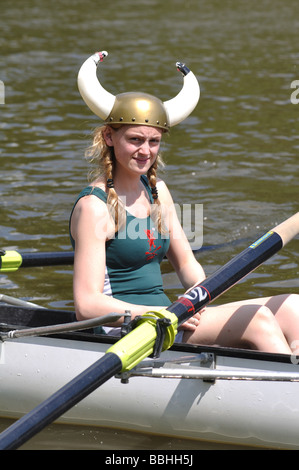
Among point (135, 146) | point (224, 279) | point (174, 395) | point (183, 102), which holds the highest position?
point (183, 102)

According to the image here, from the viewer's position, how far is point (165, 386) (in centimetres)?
432

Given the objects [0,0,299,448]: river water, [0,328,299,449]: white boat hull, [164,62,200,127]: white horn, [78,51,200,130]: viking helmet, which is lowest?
[0,328,299,449]: white boat hull

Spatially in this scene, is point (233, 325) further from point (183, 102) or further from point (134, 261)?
point (183, 102)

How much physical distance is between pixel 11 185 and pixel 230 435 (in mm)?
5426

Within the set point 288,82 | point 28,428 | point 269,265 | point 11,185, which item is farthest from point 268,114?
point 28,428

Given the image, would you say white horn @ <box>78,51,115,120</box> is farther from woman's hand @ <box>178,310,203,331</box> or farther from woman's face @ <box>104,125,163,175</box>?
woman's hand @ <box>178,310,203,331</box>

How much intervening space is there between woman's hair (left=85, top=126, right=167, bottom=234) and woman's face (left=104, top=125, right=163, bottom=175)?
0.05 metres

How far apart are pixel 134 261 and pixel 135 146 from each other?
0.57 m

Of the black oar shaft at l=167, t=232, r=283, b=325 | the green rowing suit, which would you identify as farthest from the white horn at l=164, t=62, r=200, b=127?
the black oar shaft at l=167, t=232, r=283, b=325

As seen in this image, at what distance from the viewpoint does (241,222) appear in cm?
796

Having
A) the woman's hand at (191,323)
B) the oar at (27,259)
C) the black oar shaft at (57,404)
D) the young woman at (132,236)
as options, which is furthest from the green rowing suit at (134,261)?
the oar at (27,259)

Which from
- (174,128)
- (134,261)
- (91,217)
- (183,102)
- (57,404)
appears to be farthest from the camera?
(174,128)

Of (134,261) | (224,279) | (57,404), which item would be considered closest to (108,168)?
(134,261)

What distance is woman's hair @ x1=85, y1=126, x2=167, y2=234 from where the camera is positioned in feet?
14.3
